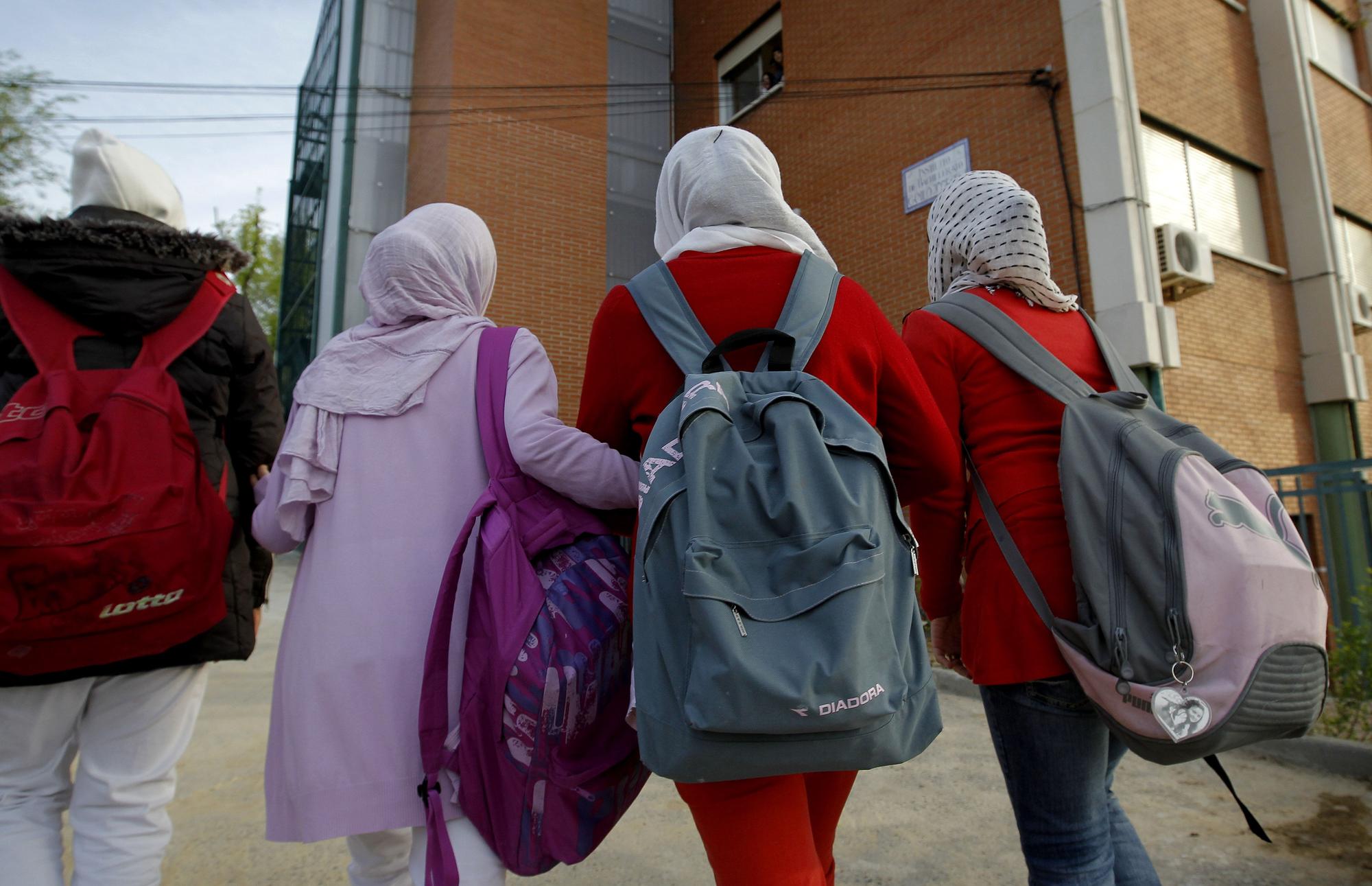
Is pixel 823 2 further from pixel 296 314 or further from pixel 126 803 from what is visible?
pixel 126 803

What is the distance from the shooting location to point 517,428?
171 centimetres

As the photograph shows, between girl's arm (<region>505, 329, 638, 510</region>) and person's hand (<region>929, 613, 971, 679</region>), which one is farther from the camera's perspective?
person's hand (<region>929, 613, 971, 679</region>)

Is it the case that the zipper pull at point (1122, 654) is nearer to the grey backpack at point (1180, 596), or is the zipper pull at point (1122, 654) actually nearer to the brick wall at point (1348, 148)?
the grey backpack at point (1180, 596)

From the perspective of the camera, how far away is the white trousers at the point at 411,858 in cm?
158

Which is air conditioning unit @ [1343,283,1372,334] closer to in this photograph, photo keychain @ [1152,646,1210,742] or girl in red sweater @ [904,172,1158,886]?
girl in red sweater @ [904,172,1158,886]

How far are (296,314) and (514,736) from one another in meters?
16.2

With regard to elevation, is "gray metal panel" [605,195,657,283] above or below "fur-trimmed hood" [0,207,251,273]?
above

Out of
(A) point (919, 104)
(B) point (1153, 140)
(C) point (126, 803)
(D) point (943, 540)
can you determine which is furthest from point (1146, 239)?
(C) point (126, 803)

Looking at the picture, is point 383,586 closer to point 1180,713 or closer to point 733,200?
point 733,200

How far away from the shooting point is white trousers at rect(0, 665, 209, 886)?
1777 millimetres

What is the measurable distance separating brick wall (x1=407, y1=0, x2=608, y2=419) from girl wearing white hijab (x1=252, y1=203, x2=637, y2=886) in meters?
10.3

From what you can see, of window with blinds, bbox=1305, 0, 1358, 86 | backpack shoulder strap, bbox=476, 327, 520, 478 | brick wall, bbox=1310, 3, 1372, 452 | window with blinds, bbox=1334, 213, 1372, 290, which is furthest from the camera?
window with blinds, bbox=1305, 0, 1358, 86

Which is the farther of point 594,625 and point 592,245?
point 592,245

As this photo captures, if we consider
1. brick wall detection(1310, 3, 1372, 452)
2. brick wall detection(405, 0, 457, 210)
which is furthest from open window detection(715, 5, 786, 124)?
brick wall detection(1310, 3, 1372, 452)
